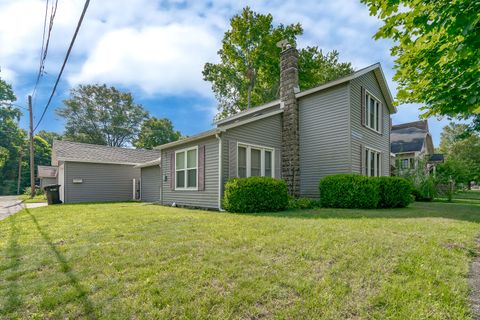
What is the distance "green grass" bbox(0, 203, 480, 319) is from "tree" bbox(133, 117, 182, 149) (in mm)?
35753

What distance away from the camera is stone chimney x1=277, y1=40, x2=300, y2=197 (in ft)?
36.1

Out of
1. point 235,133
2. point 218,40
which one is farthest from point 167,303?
point 218,40

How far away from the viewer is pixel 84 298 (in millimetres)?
2430

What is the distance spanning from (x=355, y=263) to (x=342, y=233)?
1479mm

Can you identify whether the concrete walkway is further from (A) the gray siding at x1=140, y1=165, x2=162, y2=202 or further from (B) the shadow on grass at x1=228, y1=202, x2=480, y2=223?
(B) the shadow on grass at x1=228, y1=202, x2=480, y2=223

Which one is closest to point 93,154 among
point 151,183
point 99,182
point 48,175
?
point 99,182

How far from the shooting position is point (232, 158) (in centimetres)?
926

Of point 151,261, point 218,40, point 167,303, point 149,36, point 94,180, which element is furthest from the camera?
point 218,40

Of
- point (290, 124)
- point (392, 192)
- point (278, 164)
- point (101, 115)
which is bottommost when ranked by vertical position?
point (392, 192)

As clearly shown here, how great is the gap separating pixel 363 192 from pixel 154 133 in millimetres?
35694

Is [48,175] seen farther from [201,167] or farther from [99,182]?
[201,167]

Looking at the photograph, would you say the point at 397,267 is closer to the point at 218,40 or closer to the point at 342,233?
the point at 342,233

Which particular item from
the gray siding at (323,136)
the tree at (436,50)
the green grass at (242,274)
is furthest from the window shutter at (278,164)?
the green grass at (242,274)

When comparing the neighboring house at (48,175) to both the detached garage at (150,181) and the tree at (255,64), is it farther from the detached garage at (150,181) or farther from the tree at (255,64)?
the tree at (255,64)
